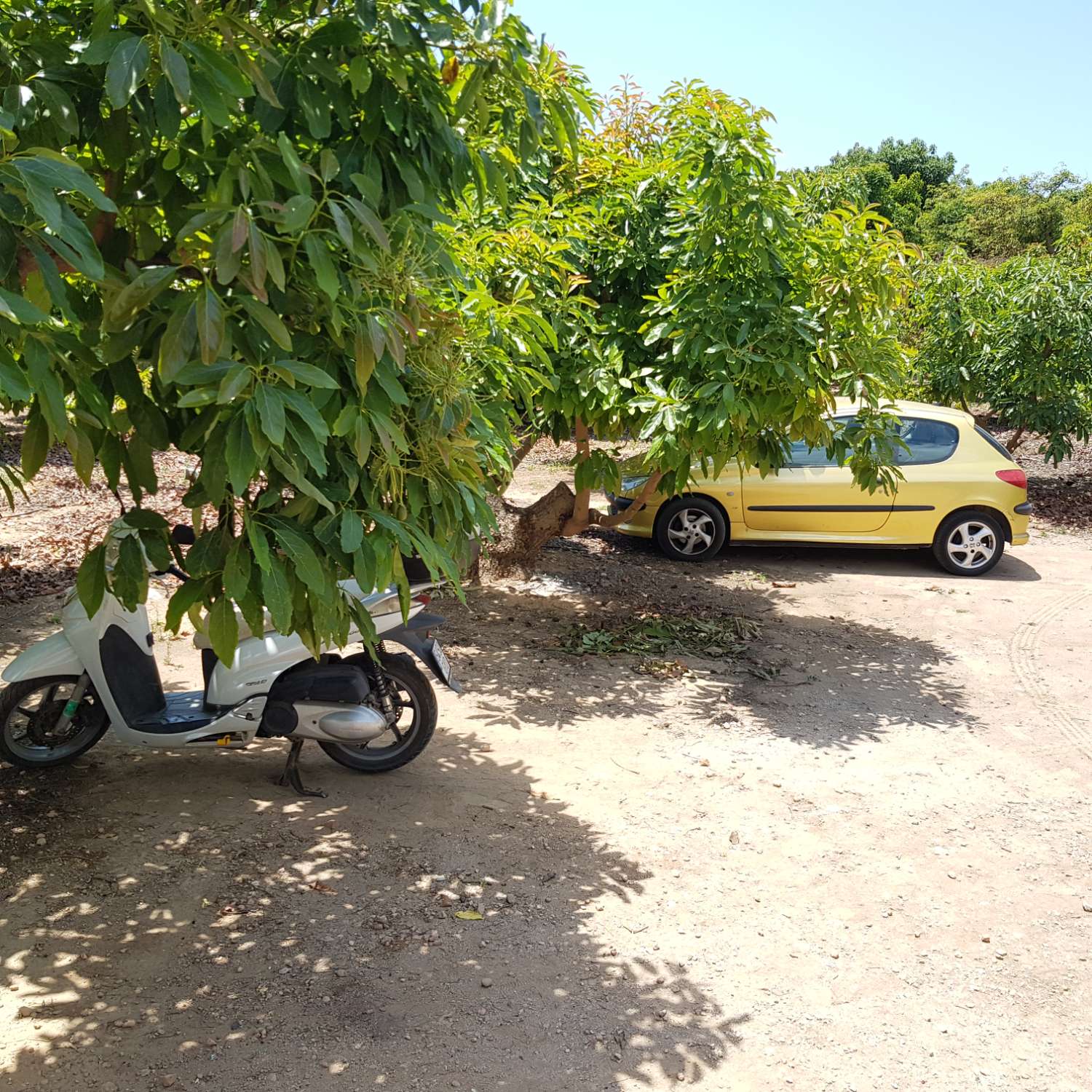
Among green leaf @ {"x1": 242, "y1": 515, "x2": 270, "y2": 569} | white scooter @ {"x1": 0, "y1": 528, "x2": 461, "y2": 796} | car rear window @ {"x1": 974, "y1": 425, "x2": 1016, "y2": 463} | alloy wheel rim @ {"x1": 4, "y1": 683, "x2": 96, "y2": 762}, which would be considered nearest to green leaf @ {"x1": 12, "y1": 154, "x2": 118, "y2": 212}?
green leaf @ {"x1": 242, "y1": 515, "x2": 270, "y2": 569}

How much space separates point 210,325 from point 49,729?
3.69 m

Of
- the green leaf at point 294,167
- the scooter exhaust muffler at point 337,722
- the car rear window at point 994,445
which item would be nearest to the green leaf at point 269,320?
the green leaf at point 294,167

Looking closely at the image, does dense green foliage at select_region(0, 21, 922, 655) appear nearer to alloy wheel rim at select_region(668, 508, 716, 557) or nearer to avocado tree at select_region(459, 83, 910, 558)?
avocado tree at select_region(459, 83, 910, 558)

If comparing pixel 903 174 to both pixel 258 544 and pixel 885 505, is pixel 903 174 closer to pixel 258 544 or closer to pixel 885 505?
pixel 885 505

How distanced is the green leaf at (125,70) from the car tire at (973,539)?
9.18 m

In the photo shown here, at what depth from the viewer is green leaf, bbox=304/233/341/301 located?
2.29m

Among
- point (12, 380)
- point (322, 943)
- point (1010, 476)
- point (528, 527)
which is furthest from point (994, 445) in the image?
point (12, 380)

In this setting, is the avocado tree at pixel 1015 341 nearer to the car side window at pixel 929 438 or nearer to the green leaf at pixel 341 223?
the car side window at pixel 929 438

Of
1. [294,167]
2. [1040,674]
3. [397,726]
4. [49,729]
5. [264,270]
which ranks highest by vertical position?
[294,167]

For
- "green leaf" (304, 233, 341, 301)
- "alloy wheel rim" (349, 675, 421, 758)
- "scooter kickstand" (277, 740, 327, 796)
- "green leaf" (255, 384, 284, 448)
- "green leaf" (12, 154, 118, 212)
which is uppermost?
"green leaf" (12, 154, 118, 212)

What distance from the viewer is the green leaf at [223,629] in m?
2.55

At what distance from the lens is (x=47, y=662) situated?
502 centimetres

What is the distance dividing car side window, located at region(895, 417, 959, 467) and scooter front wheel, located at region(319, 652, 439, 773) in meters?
6.43

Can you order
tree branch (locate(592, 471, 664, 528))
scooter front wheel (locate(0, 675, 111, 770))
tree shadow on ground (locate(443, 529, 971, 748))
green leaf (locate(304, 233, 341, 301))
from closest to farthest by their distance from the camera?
1. green leaf (locate(304, 233, 341, 301))
2. scooter front wheel (locate(0, 675, 111, 770))
3. tree shadow on ground (locate(443, 529, 971, 748))
4. tree branch (locate(592, 471, 664, 528))
